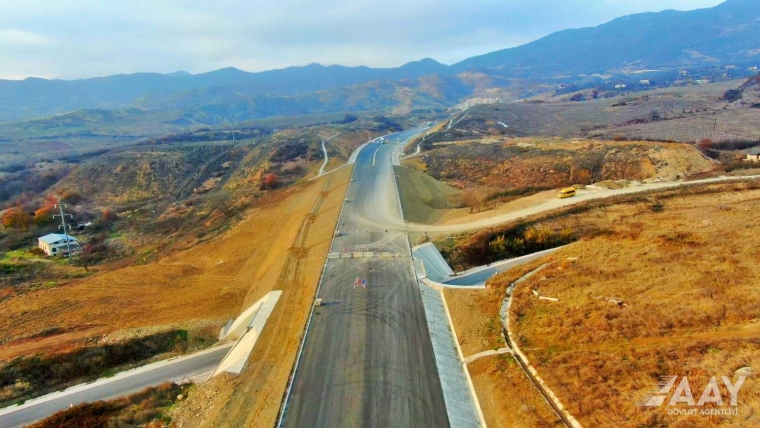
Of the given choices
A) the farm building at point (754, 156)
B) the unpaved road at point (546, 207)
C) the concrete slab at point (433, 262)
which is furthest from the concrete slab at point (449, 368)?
the farm building at point (754, 156)

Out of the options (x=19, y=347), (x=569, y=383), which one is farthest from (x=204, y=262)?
(x=569, y=383)

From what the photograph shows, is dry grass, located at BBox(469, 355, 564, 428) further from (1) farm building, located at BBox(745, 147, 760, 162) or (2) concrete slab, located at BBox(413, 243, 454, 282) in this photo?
(1) farm building, located at BBox(745, 147, 760, 162)

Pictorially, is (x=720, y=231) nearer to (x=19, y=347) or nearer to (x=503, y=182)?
(x=503, y=182)

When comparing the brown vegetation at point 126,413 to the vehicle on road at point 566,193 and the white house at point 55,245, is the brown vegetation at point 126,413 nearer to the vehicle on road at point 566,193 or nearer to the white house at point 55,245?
the white house at point 55,245

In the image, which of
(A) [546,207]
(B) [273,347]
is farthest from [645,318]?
(A) [546,207]

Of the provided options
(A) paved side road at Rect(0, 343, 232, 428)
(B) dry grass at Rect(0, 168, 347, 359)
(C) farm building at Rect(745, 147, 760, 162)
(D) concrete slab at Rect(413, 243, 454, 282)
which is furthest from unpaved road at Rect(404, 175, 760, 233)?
(A) paved side road at Rect(0, 343, 232, 428)

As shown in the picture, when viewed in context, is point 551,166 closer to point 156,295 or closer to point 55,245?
point 156,295

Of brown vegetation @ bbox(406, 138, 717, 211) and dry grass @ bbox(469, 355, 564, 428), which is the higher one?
brown vegetation @ bbox(406, 138, 717, 211)
